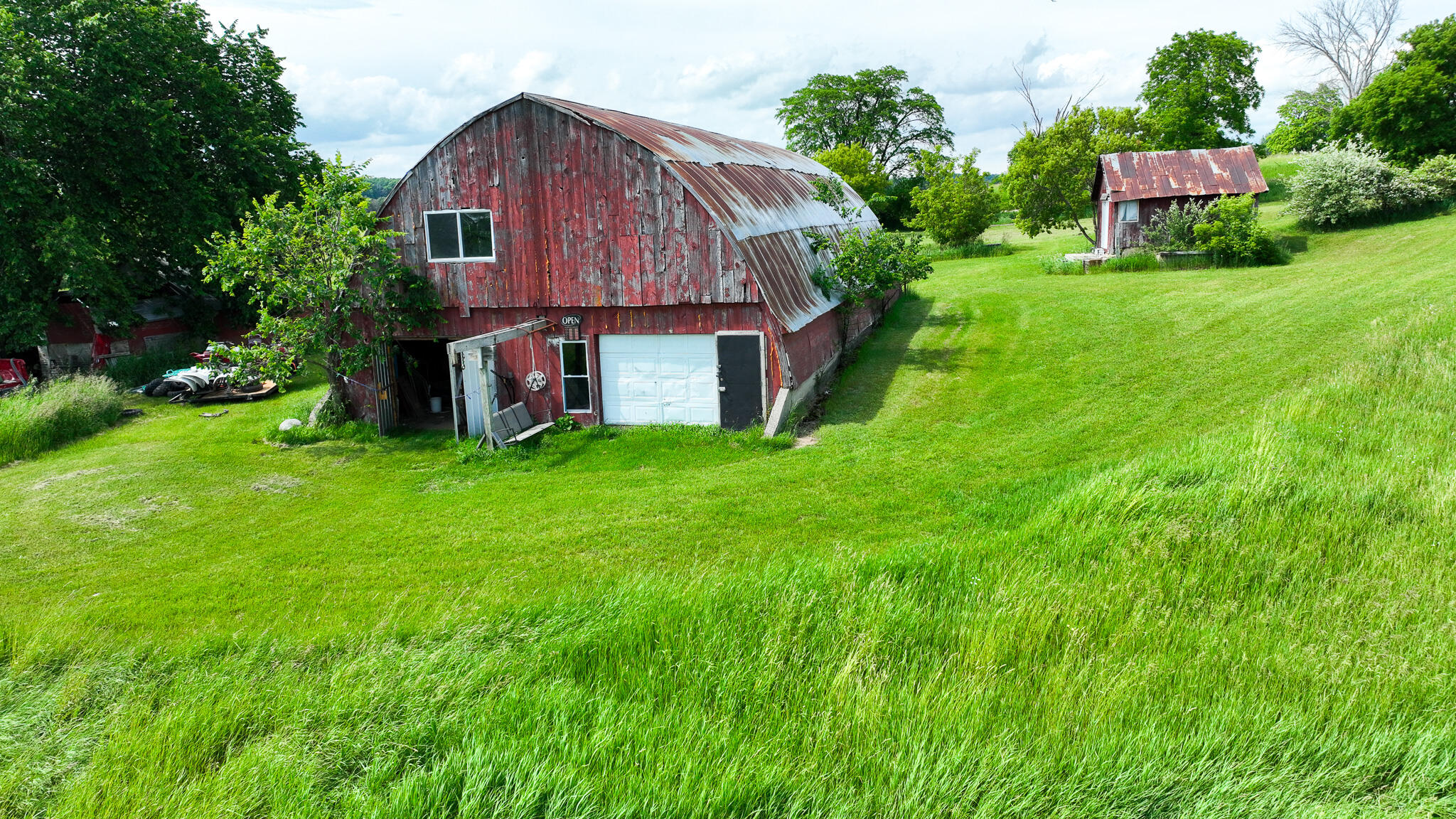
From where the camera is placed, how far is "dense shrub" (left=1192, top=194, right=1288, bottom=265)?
29.3 m

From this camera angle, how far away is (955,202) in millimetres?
44531

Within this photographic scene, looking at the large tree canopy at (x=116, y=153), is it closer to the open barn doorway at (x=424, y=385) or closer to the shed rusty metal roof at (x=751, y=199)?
the open barn doorway at (x=424, y=385)

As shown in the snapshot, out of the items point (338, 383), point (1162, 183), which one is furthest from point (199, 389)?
point (1162, 183)

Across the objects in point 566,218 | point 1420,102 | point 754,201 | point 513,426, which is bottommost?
point 513,426

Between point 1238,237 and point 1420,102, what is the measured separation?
46.8 ft

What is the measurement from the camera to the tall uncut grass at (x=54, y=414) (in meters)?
18.5

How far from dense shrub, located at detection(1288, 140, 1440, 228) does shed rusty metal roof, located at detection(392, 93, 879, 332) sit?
20907 mm

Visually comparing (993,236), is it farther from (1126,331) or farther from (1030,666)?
(1030,666)

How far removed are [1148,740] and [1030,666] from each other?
1.21 metres

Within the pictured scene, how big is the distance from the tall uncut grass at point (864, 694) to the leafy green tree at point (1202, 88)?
50.1 m

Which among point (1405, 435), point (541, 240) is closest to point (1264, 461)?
point (1405, 435)

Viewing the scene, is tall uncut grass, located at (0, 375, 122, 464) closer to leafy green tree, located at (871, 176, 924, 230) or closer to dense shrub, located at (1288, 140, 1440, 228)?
dense shrub, located at (1288, 140, 1440, 228)

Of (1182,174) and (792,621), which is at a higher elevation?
(1182,174)

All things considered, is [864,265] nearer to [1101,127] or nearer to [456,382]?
[456,382]
